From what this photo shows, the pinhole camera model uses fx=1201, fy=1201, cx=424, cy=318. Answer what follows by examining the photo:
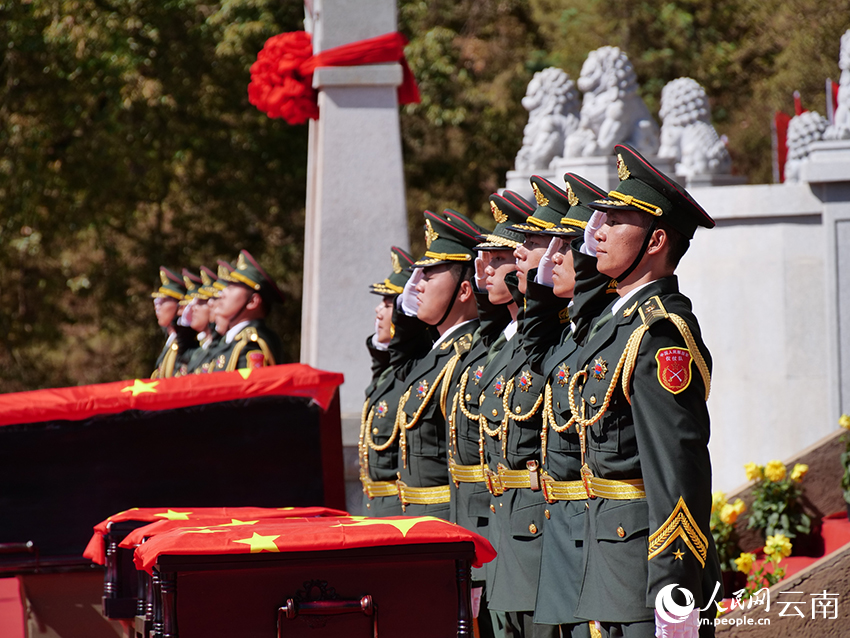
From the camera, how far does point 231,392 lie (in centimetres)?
543

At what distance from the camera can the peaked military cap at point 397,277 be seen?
19.4 feet


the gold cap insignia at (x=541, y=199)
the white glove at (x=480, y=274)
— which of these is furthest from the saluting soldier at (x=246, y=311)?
the gold cap insignia at (x=541, y=199)

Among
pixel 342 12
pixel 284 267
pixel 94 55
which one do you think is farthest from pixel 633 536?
pixel 284 267

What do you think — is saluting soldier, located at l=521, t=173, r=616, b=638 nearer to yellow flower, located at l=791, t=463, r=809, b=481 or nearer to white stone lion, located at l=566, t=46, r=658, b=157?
yellow flower, located at l=791, t=463, r=809, b=481

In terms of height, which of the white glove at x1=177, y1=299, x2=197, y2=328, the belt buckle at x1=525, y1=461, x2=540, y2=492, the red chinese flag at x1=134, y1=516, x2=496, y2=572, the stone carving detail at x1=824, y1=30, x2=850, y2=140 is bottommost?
the belt buckle at x1=525, y1=461, x2=540, y2=492

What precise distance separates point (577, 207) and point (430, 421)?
1443 mm

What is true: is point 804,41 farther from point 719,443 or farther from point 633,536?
point 633,536

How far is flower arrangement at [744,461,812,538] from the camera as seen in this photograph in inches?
251

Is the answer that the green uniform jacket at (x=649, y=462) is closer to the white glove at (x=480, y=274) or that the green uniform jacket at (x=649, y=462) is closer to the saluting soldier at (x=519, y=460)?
the saluting soldier at (x=519, y=460)

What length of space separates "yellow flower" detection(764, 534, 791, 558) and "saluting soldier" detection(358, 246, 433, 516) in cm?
189

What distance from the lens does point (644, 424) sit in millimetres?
3434

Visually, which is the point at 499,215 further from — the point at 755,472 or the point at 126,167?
the point at 126,167

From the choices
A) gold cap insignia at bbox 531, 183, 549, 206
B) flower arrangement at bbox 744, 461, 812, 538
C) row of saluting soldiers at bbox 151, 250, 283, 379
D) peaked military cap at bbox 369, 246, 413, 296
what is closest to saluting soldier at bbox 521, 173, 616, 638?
gold cap insignia at bbox 531, 183, 549, 206

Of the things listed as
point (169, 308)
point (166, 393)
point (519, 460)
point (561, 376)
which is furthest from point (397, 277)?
point (169, 308)
